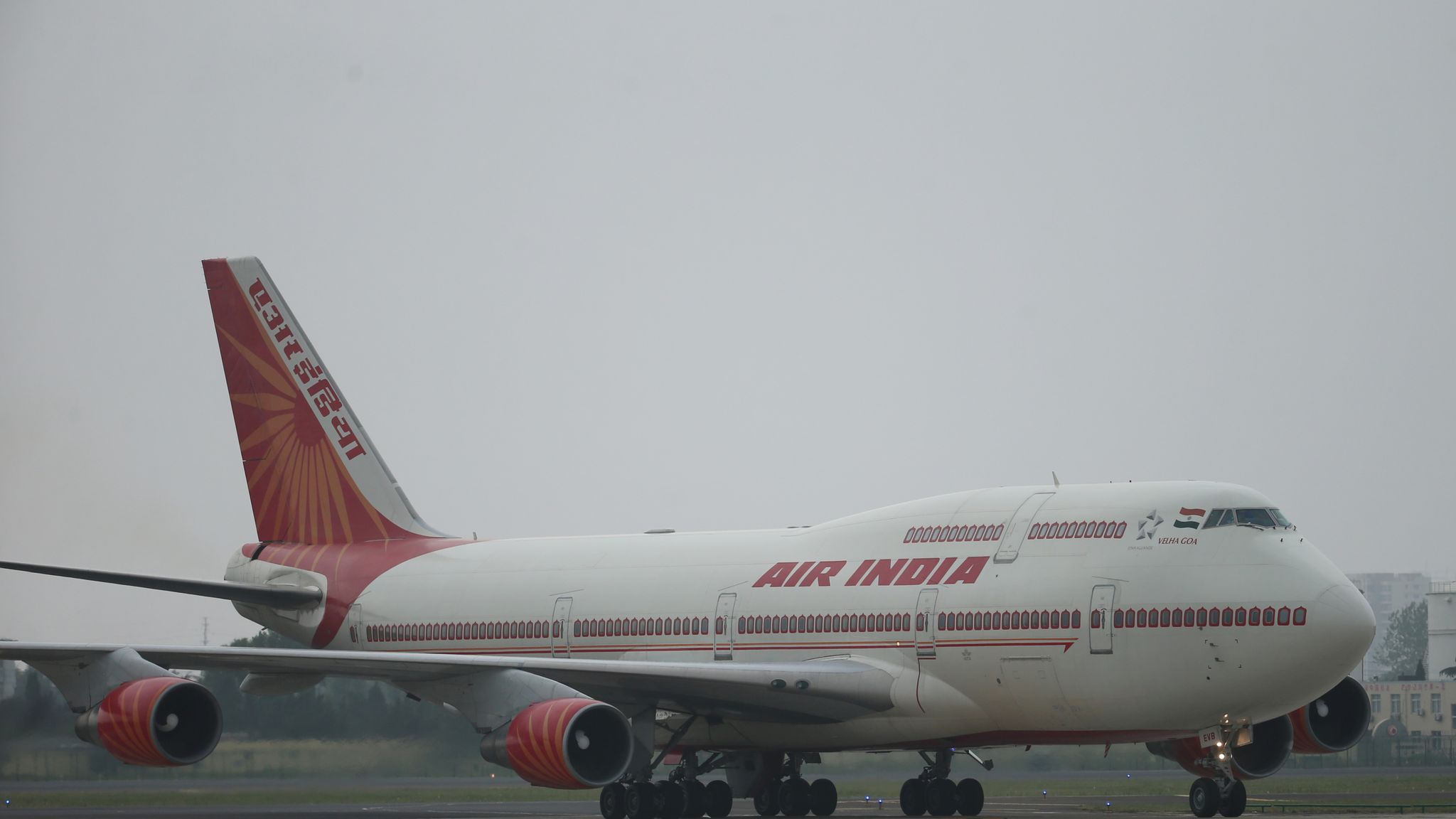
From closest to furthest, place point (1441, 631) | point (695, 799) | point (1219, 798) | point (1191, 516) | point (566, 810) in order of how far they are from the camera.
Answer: point (1219, 798)
point (1191, 516)
point (695, 799)
point (566, 810)
point (1441, 631)

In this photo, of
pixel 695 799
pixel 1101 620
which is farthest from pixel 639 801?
pixel 1101 620

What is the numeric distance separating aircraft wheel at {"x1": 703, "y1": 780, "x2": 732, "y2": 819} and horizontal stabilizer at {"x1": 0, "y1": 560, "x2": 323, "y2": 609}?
348 inches

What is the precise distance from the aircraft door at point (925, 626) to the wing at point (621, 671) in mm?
614

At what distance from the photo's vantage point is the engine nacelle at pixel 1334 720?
1061 inches

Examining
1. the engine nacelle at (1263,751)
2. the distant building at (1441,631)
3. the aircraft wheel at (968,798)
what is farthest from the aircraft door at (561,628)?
the distant building at (1441,631)

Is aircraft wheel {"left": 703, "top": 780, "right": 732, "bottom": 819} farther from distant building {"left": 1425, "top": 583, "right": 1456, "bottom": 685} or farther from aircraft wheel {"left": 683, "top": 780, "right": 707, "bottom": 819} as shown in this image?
distant building {"left": 1425, "top": 583, "right": 1456, "bottom": 685}

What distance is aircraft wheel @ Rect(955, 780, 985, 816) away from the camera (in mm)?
28438

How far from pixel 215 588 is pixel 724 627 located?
370 inches

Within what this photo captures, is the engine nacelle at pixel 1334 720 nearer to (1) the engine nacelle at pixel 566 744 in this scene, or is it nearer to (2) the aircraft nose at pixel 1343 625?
(2) the aircraft nose at pixel 1343 625

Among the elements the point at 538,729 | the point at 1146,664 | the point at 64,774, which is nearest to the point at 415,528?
the point at 64,774

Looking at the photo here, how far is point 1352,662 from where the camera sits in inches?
923

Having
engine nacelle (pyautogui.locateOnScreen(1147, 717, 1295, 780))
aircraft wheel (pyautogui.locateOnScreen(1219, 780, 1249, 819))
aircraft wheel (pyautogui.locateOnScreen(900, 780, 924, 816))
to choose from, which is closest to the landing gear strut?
aircraft wheel (pyautogui.locateOnScreen(900, 780, 924, 816))

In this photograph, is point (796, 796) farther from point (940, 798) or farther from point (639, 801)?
point (639, 801)

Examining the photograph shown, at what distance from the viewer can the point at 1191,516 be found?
80.1ft
